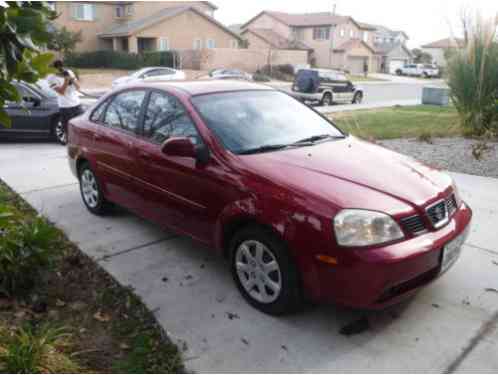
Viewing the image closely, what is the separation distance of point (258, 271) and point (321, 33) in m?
60.9

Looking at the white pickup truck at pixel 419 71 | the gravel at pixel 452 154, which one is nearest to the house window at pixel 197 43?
the white pickup truck at pixel 419 71

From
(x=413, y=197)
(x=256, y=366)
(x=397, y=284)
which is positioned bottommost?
(x=256, y=366)

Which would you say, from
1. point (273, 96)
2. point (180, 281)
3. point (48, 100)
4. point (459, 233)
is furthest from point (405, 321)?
point (48, 100)

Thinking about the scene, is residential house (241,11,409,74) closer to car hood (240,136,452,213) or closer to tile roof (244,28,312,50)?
tile roof (244,28,312,50)

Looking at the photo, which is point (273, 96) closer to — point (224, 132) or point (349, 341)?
point (224, 132)

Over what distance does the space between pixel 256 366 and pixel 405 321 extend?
3.75 feet

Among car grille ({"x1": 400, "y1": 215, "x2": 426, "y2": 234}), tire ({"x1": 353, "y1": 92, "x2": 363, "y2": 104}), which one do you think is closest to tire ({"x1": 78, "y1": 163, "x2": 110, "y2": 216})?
car grille ({"x1": 400, "y1": 215, "x2": 426, "y2": 234})

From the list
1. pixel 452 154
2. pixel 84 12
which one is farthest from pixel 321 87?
pixel 84 12

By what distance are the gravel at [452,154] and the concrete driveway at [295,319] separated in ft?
8.85

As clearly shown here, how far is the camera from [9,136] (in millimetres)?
9719

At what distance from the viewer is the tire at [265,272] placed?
3.08m

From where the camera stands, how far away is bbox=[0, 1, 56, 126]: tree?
2213 mm

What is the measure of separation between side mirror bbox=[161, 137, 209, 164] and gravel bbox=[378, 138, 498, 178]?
519 centimetres

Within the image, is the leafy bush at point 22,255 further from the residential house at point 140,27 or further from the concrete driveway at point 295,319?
the residential house at point 140,27
